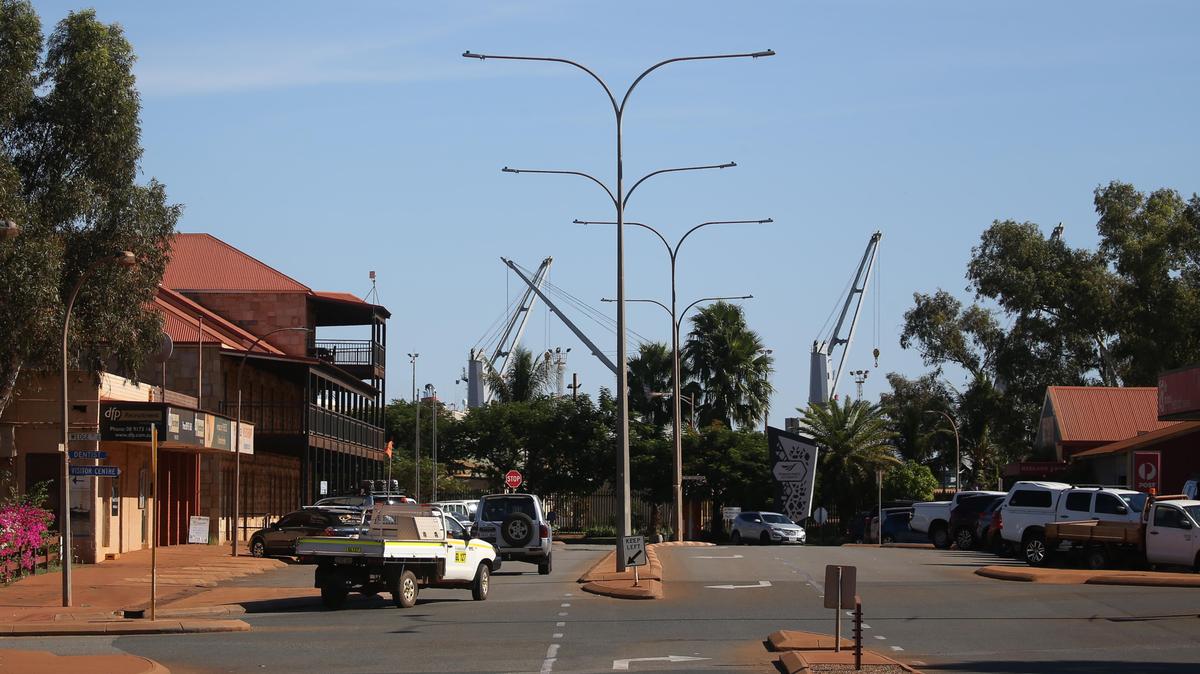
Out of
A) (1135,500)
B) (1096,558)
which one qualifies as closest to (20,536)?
(1096,558)

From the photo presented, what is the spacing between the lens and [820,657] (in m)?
15.9

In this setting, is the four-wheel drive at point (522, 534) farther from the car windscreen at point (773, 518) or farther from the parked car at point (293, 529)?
the car windscreen at point (773, 518)

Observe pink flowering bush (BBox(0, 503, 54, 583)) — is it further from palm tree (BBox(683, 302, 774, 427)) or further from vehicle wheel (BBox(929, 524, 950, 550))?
palm tree (BBox(683, 302, 774, 427))

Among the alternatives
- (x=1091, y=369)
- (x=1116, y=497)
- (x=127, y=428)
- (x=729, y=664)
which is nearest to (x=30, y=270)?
(x=127, y=428)

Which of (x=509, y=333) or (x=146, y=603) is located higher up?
(x=509, y=333)

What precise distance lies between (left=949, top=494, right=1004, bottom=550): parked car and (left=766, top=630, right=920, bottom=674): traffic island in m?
26.4

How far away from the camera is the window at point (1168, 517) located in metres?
29.6

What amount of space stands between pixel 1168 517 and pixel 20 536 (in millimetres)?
23303

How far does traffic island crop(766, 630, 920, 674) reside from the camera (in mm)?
15016

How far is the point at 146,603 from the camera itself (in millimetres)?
25203

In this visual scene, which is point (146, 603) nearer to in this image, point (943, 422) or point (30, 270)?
point (30, 270)

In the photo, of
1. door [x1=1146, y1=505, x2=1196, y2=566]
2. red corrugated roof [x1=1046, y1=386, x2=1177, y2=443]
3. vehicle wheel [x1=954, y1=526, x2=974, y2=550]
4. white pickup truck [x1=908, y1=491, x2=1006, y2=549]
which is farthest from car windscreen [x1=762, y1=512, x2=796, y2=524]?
door [x1=1146, y1=505, x2=1196, y2=566]

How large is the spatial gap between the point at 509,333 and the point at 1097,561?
144645mm

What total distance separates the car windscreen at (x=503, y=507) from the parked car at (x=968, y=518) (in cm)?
1631
